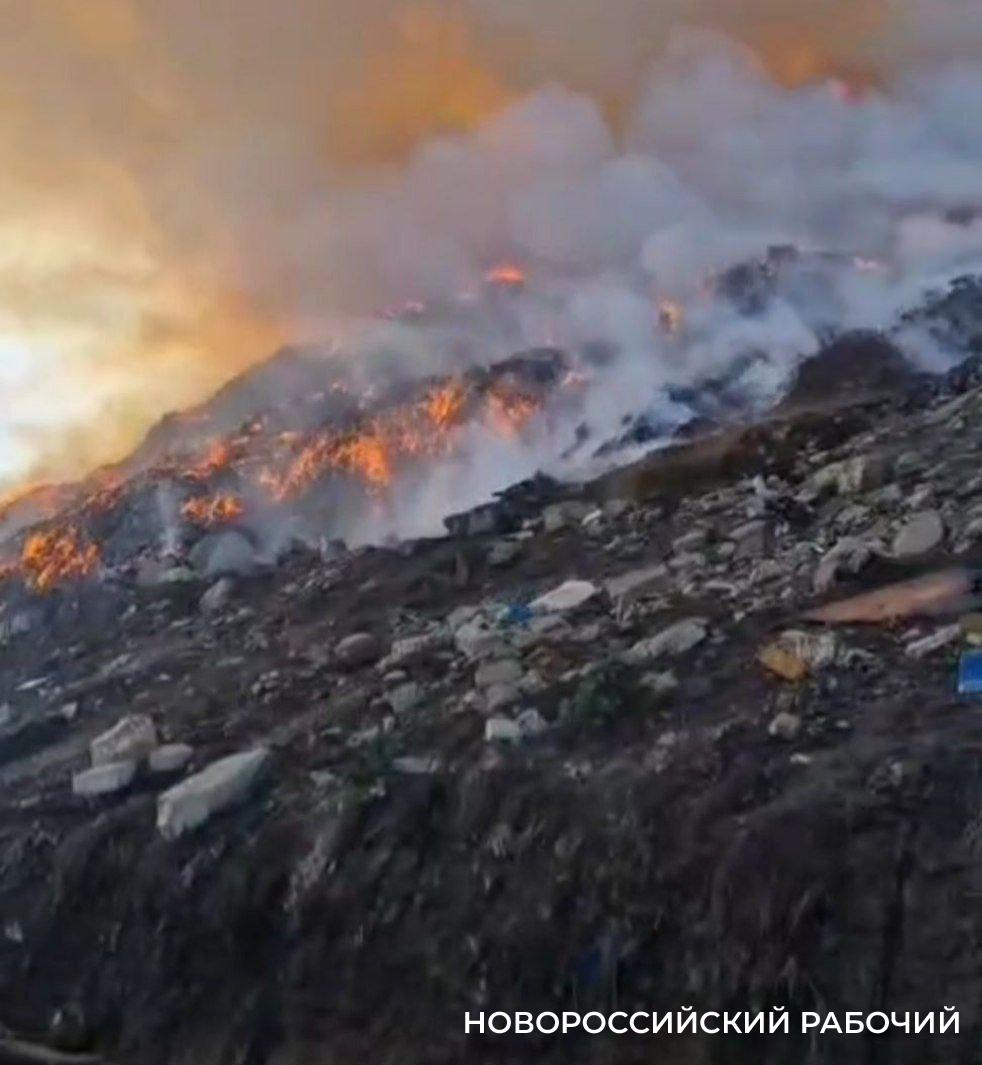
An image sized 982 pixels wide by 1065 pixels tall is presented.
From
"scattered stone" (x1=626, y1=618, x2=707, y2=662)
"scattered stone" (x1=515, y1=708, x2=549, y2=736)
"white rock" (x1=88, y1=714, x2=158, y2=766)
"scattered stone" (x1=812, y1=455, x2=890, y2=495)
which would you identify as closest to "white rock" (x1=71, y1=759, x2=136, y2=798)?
"white rock" (x1=88, y1=714, x2=158, y2=766)

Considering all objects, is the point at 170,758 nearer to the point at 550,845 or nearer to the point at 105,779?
the point at 105,779

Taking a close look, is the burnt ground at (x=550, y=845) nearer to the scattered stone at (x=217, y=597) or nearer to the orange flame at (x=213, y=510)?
the scattered stone at (x=217, y=597)

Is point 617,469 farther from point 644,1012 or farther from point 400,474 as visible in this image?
point 644,1012

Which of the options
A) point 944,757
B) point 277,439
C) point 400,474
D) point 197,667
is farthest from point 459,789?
point 277,439

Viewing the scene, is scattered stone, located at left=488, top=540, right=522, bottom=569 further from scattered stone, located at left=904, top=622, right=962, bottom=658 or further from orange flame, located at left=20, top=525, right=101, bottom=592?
orange flame, located at left=20, top=525, right=101, bottom=592

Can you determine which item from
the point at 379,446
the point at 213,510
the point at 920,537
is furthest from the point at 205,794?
the point at 379,446
